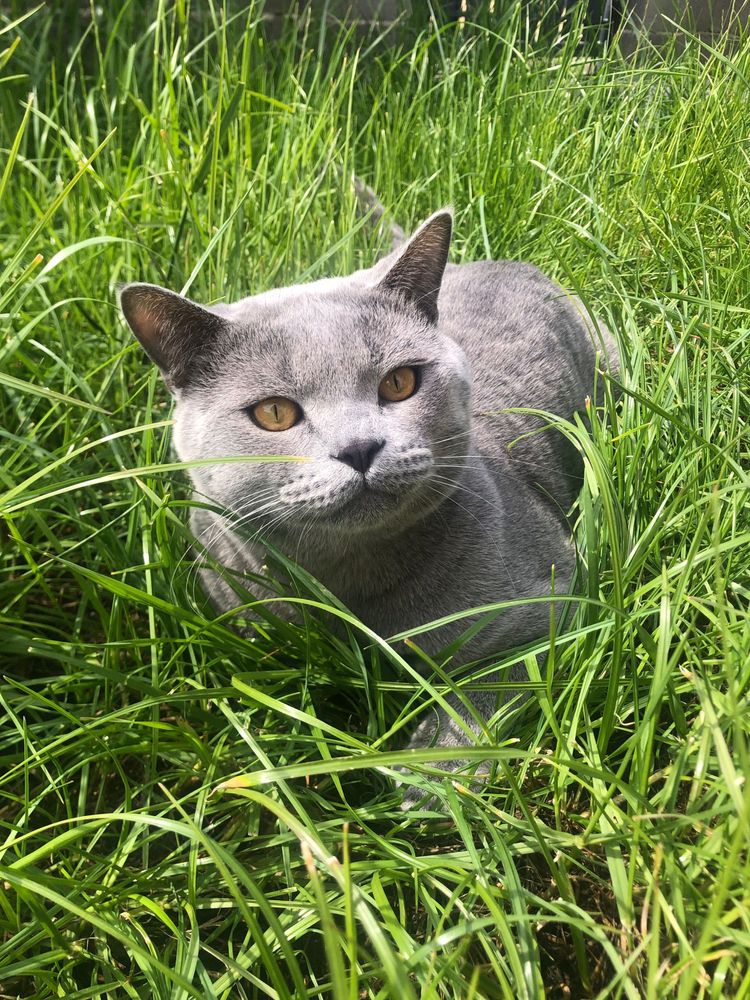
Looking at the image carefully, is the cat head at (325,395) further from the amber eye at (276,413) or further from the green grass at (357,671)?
the green grass at (357,671)

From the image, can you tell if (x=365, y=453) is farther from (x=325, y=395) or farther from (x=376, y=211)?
(x=376, y=211)

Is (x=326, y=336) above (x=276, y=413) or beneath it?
above

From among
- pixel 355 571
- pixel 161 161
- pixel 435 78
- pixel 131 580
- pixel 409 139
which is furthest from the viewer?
pixel 435 78

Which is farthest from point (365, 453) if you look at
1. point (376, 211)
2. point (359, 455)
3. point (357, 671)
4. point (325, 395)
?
point (376, 211)

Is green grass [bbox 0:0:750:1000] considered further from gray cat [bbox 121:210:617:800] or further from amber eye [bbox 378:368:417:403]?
amber eye [bbox 378:368:417:403]

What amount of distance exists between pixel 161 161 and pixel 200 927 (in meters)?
1.96

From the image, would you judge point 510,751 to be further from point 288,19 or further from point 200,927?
point 288,19

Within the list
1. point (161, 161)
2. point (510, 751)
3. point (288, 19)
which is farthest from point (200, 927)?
point (288, 19)

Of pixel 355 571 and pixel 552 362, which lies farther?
pixel 552 362

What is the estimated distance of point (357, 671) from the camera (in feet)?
4.47

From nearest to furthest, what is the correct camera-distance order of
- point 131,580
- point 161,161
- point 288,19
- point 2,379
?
point 2,379
point 131,580
point 161,161
point 288,19

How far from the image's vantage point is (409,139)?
8.72ft

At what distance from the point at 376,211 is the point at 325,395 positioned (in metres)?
1.29

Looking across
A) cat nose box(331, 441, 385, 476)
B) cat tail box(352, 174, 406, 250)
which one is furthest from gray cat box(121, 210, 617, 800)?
cat tail box(352, 174, 406, 250)
